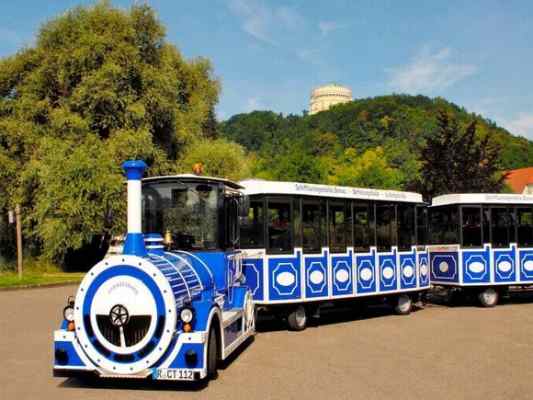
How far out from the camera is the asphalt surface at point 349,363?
7.33 metres

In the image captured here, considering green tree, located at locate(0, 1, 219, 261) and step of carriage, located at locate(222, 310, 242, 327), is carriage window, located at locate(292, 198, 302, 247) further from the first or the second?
green tree, located at locate(0, 1, 219, 261)

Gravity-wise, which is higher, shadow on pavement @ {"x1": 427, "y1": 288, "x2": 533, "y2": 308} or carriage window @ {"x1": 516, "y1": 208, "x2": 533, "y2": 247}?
carriage window @ {"x1": 516, "y1": 208, "x2": 533, "y2": 247}

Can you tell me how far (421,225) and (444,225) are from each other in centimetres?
120

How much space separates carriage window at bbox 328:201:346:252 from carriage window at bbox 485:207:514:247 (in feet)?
16.9

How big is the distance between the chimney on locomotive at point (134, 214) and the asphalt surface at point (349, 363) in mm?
1765

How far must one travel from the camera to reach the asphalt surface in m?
7.33

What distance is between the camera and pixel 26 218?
29172 mm

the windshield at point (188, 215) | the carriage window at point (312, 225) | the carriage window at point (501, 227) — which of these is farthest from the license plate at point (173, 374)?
the carriage window at point (501, 227)

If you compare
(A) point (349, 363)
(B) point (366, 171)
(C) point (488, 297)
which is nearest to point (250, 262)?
(A) point (349, 363)

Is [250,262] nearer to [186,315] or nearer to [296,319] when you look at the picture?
[296,319]

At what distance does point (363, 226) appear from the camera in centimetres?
1395

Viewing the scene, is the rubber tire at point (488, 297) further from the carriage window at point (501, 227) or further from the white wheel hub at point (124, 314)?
the white wheel hub at point (124, 314)

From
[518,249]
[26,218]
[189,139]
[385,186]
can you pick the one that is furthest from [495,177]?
[385,186]

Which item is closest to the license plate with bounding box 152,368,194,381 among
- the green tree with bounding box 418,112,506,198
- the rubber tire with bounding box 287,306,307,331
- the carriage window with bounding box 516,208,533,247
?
the rubber tire with bounding box 287,306,307,331
